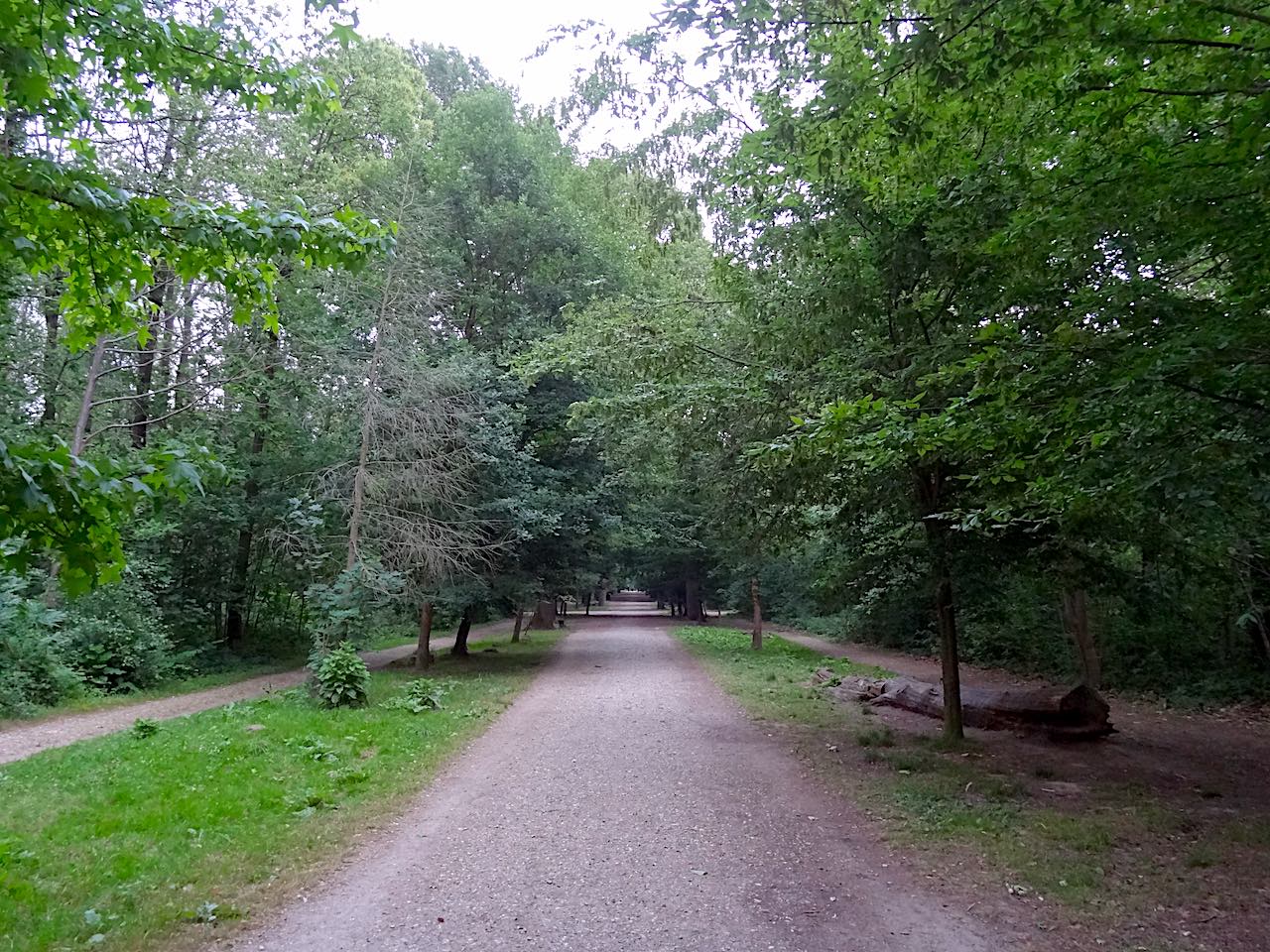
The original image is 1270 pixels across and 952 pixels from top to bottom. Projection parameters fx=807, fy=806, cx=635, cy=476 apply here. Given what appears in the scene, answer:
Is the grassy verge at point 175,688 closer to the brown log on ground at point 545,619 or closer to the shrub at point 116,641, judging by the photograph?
the shrub at point 116,641

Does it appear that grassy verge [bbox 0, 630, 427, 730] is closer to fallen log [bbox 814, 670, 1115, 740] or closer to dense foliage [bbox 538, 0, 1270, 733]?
dense foliage [bbox 538, 0, 1270, 733]

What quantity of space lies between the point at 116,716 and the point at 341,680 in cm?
333

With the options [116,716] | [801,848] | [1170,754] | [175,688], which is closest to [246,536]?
[175,688]

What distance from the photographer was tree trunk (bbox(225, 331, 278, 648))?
1908 centimetres

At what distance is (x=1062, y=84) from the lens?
4.97m

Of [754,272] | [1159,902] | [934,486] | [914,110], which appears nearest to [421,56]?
[754,272]

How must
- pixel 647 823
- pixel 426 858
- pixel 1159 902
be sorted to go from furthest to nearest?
pixel 647 823 → pixel 426 858 → pixel 1159 902

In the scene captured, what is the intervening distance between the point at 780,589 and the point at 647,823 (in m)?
29.5

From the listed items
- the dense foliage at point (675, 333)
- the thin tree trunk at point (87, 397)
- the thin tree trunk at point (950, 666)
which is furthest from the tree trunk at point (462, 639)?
the thin tree trunk at point (950, 666)

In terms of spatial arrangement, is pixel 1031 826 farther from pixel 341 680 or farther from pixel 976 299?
pixel 341 680

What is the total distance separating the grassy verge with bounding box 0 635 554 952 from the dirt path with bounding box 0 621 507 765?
0.67m

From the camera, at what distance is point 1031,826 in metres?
6.17

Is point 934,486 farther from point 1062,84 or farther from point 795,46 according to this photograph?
point 795,46

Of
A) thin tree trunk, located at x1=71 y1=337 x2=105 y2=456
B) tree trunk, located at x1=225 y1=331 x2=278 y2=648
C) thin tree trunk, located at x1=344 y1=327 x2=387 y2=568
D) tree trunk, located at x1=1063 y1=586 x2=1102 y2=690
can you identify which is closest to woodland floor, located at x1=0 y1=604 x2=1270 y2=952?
tree trunk, located at x1=1063 y1=586 x2=1102 y2=690
